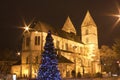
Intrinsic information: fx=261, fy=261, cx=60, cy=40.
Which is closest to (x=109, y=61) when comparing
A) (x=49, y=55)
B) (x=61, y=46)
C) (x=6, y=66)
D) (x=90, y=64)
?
(x=90, y=64)

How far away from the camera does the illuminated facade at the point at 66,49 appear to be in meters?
62.4

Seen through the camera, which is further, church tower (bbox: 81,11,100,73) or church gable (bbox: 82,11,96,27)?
church gable (bbox: 82,11,96,27)

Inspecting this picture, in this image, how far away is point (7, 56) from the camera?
275 feet

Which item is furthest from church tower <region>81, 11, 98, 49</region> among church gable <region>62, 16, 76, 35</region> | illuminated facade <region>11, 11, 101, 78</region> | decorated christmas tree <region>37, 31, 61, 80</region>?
decorated christmas tree <region>37, 31, 61, 80</region>

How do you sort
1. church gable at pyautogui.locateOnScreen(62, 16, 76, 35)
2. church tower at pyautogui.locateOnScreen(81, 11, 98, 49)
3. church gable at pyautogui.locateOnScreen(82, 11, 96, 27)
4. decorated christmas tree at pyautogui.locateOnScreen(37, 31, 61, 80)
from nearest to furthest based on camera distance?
decorated christmas tree at pyautogui.locateOnScreen(37, 31, 61, 80), church tower at pyautogui.locateOnScreen(81, 11, 98, 49), church gable at pyautogui.locateOnScreen(82, 11, 96, 27), church gable at pyautogui.locateOnScreen(62, 16, 76, 35)

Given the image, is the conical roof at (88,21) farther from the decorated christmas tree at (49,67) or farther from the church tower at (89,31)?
the decorated christmas tree at (49,67)

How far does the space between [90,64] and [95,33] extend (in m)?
12.9

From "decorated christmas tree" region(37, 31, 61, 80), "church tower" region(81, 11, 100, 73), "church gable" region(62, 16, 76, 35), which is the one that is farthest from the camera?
"church gable" region(62, 16, 76, 35)

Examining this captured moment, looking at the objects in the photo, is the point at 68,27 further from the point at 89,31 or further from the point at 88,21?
the point at 89,31

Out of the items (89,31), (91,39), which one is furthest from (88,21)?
(91,39)

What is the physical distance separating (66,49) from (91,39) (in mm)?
17593

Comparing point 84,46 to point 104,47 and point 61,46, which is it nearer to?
point 104,47

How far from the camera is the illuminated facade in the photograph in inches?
2456

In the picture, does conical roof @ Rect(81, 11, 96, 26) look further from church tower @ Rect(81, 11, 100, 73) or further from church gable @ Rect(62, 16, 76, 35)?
church gable @ Rect(62, 16, 76, 35)
